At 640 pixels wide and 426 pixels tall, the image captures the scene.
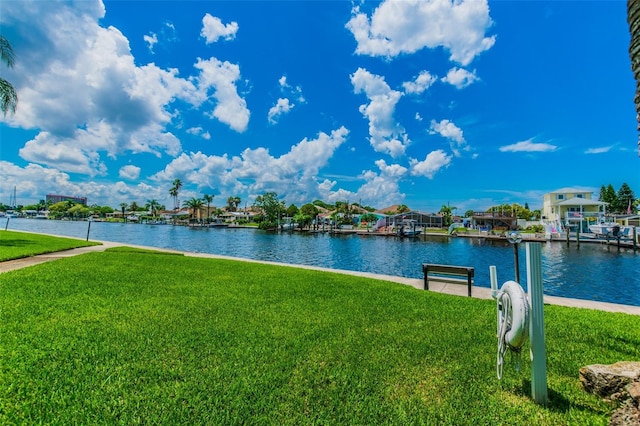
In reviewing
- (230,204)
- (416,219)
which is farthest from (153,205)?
(416,219)

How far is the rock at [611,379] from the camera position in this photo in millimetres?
2828

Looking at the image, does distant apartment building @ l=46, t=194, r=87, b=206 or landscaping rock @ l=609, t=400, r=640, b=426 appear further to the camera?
distant apartment building @ l=46, t=194, r=87, b=206

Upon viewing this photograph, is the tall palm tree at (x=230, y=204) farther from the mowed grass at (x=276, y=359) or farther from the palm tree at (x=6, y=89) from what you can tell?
the mowed grass at (x=276, y=359)

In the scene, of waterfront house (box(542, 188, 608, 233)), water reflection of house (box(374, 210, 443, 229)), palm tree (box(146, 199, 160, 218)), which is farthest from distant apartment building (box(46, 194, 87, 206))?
waterfront house (box(542, 188, 608, 233))

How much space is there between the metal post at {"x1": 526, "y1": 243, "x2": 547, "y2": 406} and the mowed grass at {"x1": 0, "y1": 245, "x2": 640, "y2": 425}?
9.3 inches

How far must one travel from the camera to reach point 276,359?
376 centimetres

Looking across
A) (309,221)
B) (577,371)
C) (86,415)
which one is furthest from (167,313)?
(309,221)

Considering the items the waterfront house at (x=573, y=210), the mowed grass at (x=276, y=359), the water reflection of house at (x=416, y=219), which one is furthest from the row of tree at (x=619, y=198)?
the mowed grass at (x=276, y=359)

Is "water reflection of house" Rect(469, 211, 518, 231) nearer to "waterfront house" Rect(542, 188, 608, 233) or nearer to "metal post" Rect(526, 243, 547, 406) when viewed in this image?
"waterfront house" Rect(542, 188, 608, 233)

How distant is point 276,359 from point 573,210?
64.4 meters

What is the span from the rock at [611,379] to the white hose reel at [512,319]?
30.2 inches

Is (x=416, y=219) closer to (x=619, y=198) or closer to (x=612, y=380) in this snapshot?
(x=619, y=198)

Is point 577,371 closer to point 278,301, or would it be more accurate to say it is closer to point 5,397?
point 278,301

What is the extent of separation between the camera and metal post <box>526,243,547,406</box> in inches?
112
